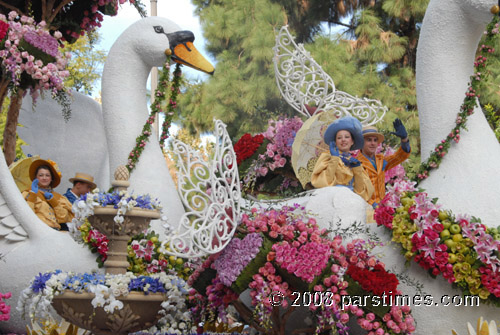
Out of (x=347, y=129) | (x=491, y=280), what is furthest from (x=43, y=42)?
(x=491, y=280)

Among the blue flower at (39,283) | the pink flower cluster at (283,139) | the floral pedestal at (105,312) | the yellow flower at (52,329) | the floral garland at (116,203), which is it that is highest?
the pink flower cluster at (283,139)

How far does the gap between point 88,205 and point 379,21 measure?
34.0ft

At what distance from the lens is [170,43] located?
621cm

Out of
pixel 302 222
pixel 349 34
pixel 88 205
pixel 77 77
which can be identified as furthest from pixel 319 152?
pixel 349 34

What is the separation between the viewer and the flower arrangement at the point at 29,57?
5.76 m

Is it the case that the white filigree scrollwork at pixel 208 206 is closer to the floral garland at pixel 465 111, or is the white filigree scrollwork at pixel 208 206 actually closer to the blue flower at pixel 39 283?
the blue flower at pixel 39 283

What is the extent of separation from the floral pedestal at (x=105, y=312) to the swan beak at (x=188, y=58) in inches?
112

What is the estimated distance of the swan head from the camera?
6.20m

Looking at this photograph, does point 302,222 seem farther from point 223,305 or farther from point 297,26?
point 297,26

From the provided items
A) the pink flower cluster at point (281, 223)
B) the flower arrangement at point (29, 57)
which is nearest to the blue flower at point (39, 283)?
the pink flower cluster at point (281, 223)

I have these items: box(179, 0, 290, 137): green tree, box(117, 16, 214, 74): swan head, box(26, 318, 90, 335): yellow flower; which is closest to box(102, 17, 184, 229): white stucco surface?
box(117, 16, 214, 74): swan head

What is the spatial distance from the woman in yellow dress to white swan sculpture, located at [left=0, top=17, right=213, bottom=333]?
1.44m

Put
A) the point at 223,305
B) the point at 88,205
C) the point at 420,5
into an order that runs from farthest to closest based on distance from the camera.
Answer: the point at 420,5 < the point at 223,305 < the point at 88,205

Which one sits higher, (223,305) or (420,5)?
(420,5)
